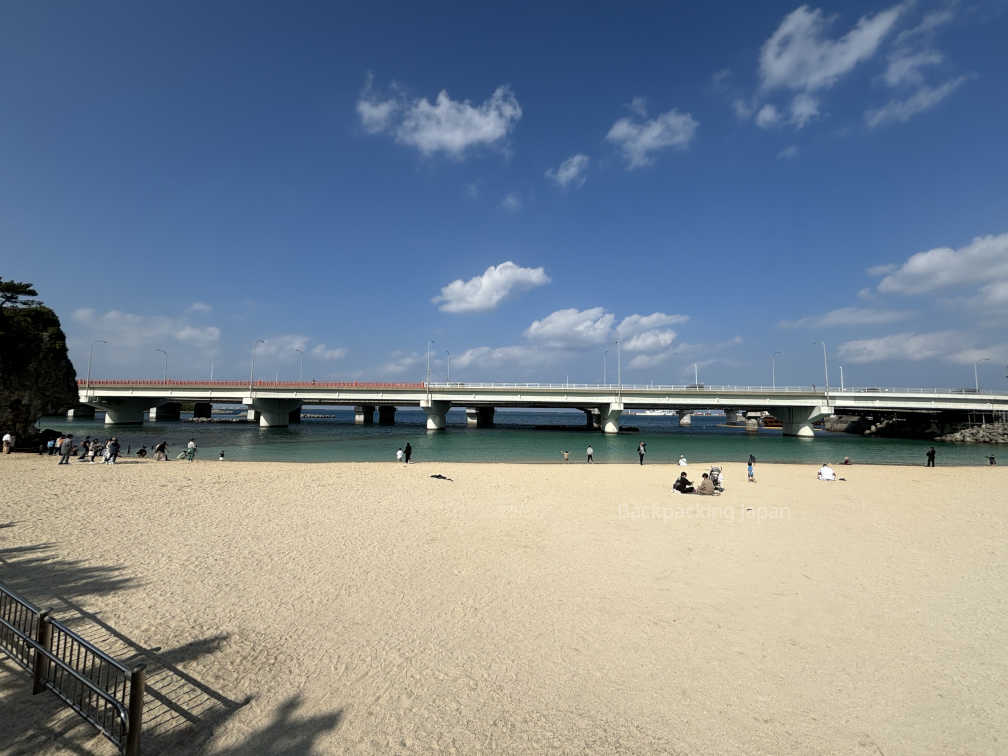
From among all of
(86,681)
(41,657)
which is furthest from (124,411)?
(86,681)

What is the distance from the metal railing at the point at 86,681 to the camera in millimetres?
4141

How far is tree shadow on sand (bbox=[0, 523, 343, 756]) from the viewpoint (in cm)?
459

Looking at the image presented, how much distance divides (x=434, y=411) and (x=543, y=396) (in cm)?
2005

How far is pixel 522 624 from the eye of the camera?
24.6 ft

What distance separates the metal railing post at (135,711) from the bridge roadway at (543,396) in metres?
67.4

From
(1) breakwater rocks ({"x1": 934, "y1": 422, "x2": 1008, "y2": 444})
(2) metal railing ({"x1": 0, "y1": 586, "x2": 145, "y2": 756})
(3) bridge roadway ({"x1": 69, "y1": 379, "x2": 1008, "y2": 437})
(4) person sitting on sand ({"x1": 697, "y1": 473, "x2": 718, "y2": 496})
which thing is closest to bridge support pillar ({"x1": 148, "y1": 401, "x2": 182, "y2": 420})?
(3) bridge roadway ({"x1": 69, "y1": 379, "x2": 1008, "y2": 437})

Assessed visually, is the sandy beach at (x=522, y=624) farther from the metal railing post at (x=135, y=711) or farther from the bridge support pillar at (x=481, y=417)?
the bridge support pillar at (x=481, y=417)

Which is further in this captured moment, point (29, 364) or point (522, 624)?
point (29, 364)

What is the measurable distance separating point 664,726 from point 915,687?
143 inches

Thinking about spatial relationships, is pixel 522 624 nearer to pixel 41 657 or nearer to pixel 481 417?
pixel 41 657

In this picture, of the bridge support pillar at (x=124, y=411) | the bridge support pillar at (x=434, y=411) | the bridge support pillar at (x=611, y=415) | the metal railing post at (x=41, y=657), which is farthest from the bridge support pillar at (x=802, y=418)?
the bridge support pillar at (x=124, y=411)

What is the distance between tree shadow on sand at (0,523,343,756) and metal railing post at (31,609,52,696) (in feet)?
0.36

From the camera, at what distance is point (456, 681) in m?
5.91

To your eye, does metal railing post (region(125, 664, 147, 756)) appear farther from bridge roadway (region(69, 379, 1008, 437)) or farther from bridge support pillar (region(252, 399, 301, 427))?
bridge support pillar (region(252, 399, 301, 427))
